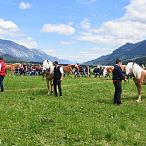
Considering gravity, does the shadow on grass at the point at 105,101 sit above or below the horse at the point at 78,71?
below

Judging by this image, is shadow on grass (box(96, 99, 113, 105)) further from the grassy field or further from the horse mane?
the horse mane

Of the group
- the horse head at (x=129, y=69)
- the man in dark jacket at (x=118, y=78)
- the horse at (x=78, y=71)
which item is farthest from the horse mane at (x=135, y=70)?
the horse at (x=78, y=71)

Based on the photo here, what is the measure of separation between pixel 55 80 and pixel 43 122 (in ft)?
35.0

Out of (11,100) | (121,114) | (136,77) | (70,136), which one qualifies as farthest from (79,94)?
(70,136)

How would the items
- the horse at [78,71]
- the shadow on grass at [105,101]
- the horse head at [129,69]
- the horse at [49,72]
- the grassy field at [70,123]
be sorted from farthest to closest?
1. the horse at [78,71]
2. the horse at [49,72]
3. the horse head at [129,69]
4. the shadow on grass at [105,101]
5. the grassy field at [70,123]

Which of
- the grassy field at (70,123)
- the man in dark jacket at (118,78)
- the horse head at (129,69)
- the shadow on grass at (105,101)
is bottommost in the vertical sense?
the grassy field at (70,123)

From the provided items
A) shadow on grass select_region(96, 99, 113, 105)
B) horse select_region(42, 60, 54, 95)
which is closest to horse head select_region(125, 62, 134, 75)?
shadow on grass select_region(96, 99, 113, 105)

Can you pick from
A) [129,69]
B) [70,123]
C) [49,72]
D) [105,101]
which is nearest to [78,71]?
[49,72]

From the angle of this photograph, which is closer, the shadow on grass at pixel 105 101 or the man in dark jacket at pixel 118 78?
the man in dark jacket at pixel 118 78

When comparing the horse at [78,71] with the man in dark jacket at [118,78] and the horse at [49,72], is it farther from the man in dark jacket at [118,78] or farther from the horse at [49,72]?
the man in dark jacket at [118,78]

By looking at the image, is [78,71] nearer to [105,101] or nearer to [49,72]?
[49,72]

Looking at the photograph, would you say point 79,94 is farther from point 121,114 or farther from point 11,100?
point 121,114

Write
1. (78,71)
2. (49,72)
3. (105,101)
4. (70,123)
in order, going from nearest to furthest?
(70,123) → (105,101) → (49,72) → (78,71)

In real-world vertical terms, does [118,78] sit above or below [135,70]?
below
